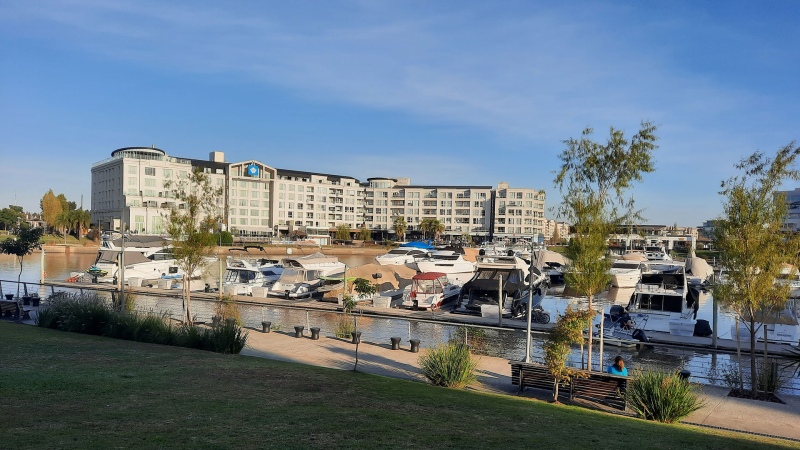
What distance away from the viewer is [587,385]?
13.2 m

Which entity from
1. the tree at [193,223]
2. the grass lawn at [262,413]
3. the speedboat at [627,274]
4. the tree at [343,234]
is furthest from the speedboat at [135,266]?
the tree at [343,234]

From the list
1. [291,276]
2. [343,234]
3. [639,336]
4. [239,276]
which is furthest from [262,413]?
[343,234]

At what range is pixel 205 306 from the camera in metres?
30.9

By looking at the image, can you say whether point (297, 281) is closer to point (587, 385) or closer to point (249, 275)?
point (249, 275)

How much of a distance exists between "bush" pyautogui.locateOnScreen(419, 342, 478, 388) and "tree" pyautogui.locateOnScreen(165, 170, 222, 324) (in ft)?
39.6

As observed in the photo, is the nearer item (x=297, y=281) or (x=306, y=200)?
(x=297, y=281)

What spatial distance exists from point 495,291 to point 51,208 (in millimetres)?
128245

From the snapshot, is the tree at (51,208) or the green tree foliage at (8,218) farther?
the green tree foliage at (8,218)

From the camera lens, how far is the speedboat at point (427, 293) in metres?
32.4

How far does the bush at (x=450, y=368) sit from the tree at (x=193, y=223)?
12.1m

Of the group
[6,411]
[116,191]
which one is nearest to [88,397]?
[6,411]

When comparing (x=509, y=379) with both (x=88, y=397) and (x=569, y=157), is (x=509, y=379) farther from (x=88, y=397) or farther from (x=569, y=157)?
(x=88, y=397)

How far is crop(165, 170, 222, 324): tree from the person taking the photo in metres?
23.2

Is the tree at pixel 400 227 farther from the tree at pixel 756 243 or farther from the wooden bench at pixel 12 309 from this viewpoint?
the tree at pixel 756 243
